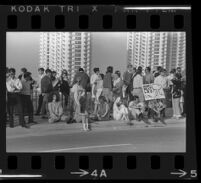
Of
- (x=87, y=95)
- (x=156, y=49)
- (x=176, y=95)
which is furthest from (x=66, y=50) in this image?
(x=176, y=95)

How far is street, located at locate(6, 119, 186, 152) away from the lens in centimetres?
923

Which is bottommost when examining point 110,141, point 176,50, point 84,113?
point 110,141

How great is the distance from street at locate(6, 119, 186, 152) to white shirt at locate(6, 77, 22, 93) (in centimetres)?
36

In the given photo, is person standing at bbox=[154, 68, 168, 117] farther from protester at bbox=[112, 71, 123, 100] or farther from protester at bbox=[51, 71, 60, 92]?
protester at bbox=[51, 71, 60, 92]

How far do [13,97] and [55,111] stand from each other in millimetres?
415

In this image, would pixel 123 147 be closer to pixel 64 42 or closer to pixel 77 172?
pixel 77 172

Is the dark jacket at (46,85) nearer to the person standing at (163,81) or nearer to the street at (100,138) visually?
the street at (100,138)

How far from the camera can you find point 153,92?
30.4 feet

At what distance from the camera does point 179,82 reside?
9258mm

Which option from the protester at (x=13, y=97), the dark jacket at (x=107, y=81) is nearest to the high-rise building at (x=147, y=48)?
the dark jacket at (x=107, y=81)

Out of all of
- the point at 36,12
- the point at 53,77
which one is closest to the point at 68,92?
the point at 53,77

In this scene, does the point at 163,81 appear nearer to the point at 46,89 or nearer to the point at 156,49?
the point at 156,49

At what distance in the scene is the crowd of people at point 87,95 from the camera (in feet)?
30.3

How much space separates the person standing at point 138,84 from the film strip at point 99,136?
40cm
